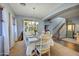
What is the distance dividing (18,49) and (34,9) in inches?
A: 33.7

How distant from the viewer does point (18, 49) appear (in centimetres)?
199

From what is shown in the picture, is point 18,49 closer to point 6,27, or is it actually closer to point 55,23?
point 6,27

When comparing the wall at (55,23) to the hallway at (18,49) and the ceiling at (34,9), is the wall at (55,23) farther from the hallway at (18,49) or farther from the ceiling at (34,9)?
the hallway at (18,49)

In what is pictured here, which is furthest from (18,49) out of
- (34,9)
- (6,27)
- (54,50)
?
(34,9)

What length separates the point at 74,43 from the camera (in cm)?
193

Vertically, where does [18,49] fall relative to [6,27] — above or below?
below

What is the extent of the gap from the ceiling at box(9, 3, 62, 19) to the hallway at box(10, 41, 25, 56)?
1.95 ft

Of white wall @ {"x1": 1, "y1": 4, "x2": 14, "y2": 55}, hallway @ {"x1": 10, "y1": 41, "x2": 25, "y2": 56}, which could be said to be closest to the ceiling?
white wall @ {"x1": 1, "y1": 4, "x2": 14, "y2": 55}

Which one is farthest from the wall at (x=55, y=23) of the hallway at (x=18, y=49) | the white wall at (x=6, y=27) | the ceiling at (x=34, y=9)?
the white wall at (x=6, y=27)

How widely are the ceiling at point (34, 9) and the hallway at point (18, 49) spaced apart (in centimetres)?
60

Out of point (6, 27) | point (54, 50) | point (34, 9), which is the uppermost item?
point (34, 9)

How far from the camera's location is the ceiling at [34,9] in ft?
Result: 6.32

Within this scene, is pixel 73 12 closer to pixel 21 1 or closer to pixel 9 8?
pixel 21 1

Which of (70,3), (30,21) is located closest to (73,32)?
(70,3)
